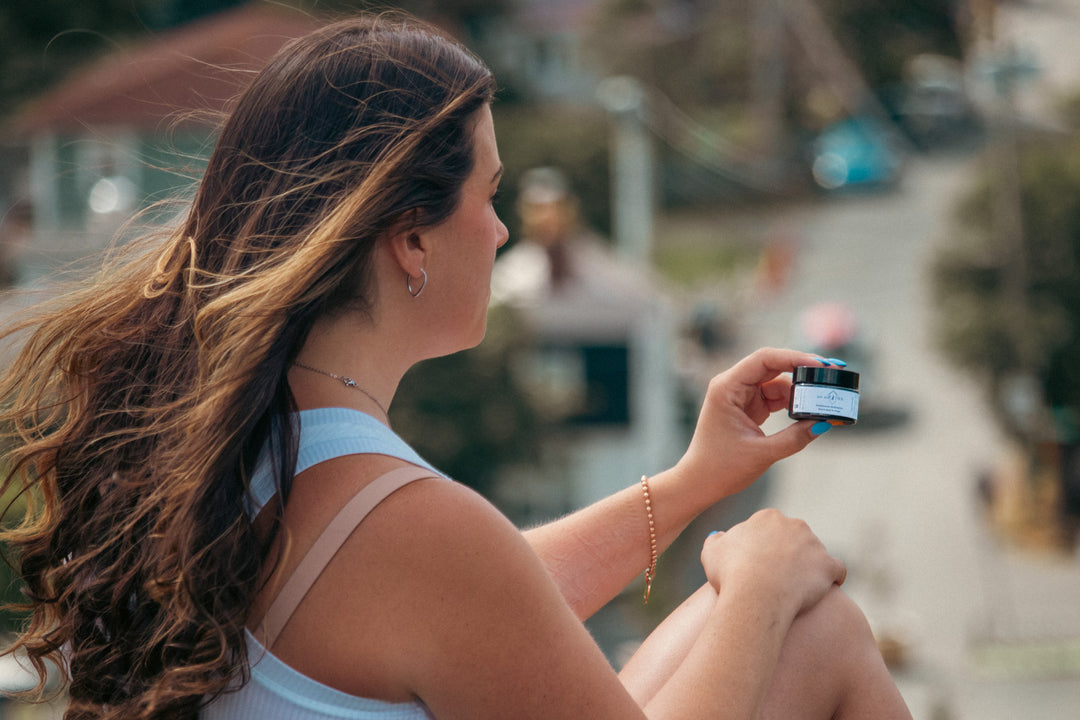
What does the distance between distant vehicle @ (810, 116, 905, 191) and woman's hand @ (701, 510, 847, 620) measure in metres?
24.9

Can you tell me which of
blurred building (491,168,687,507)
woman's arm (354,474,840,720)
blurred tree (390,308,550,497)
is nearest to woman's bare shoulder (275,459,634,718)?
woman's arm (354,474,840,720)

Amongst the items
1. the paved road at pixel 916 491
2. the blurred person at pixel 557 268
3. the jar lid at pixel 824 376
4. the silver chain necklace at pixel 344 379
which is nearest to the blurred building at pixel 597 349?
the blurred person at pixel 557 268

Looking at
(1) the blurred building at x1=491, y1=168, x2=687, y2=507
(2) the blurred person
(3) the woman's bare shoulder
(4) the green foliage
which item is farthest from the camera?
(4) the green foliage

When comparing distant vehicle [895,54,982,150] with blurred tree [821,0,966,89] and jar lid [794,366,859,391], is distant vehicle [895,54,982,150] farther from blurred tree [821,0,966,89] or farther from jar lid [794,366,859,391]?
jar lid [794,366,859,391]

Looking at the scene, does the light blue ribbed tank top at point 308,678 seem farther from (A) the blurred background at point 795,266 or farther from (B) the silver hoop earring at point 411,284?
(A) the blurred background at point 795,266

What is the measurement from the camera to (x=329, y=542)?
1031 mm

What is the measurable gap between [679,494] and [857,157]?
82.9ft

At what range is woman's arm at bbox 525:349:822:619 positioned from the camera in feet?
5.09

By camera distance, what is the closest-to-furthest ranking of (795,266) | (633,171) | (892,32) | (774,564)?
(774,564) → (633,171) → (795,266) → (892,32)

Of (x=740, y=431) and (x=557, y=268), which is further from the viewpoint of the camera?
(x=557, y=268)

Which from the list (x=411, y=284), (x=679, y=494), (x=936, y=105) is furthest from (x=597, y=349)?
(x=411, y=284)

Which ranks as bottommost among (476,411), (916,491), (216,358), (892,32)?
(916,491)

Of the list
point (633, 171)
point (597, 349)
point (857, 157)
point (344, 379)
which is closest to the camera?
point (344, 379)

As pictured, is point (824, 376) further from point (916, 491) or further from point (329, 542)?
point (916, 491)
